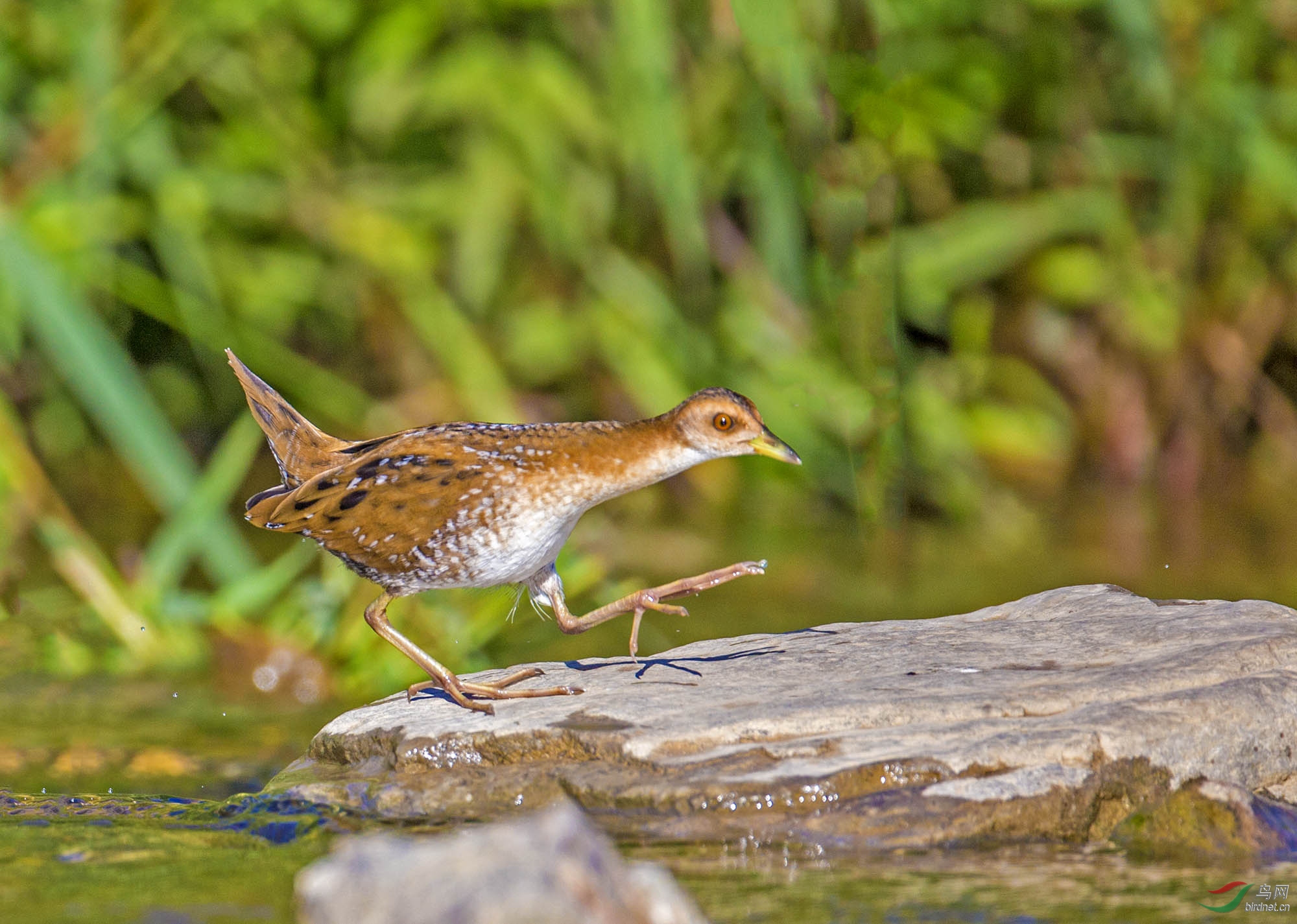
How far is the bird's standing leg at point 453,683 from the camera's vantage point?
408 centimetres

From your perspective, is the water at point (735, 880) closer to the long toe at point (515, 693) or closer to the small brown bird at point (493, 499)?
the long toe at point (515, 693)

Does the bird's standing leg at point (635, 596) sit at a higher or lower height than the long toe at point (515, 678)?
higher

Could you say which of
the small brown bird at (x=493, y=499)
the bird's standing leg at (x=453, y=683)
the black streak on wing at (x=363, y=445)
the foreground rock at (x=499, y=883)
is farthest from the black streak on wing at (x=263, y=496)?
the foreground rock at (x=499, y=883)

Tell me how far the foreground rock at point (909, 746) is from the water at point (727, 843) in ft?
0.33

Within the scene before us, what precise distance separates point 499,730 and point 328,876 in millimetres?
1487

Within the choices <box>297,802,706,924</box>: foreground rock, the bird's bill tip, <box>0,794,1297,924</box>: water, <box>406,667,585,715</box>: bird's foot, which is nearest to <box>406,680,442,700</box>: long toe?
<box>406,667,585,715</box>: bird's foot

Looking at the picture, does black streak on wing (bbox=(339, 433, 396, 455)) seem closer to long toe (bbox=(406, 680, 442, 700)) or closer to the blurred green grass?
long toe (bbox=(406, 680, 442, 700))

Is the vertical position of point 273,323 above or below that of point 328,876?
above

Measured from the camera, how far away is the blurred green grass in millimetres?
6629

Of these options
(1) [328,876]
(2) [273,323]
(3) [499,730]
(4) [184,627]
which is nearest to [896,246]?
(2) [273,323]

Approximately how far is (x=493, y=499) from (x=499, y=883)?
76.0 inches

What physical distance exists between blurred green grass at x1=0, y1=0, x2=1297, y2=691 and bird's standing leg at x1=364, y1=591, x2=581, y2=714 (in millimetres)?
1912

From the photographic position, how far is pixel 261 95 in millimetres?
7008

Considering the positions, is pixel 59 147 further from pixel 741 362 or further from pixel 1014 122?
pixel 1014 122
